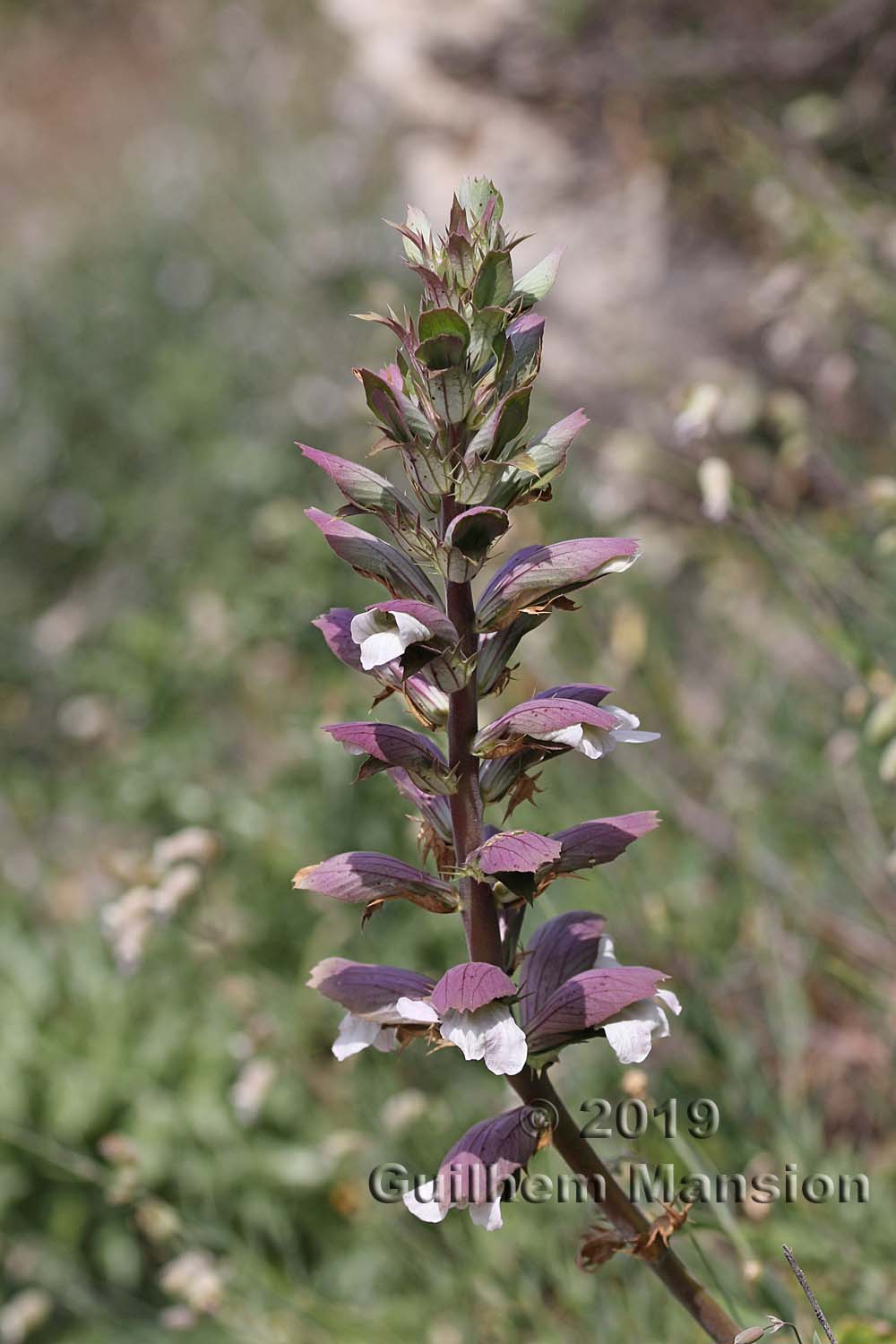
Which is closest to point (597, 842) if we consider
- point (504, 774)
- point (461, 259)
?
point (504, 774)

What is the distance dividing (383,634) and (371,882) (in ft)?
0.84

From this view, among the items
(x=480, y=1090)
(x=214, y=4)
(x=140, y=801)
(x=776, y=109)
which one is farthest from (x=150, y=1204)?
(x=214, y=4)

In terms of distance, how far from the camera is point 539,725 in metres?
1.10

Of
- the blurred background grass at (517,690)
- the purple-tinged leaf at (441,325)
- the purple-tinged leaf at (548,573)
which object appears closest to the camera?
the purple-tinged leaf at (441,325)

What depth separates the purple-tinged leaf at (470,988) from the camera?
104 centimetres

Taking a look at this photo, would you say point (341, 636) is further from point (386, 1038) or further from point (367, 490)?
point (386, 1038)

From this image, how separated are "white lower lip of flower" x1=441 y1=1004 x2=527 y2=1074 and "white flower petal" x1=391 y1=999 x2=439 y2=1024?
0.04m

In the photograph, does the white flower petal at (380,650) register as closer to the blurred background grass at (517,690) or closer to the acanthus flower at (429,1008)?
the acanthus flower at (429,1008)

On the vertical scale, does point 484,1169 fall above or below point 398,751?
below

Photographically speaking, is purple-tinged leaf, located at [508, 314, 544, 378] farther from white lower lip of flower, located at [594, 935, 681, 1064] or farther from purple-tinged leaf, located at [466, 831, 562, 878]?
white lower lip of flower, located at [594, 935, 681, 1064]

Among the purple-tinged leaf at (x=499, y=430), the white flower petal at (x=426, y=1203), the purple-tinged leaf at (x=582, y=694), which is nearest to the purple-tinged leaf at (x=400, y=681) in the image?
the purple-tinged leaf at (x=582, y=694)

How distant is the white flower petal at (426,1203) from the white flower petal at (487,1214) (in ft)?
0.09

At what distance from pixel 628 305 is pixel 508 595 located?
3836 millimetres

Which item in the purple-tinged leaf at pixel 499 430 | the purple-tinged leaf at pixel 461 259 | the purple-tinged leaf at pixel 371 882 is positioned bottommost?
the purple-tinged leaf at pixel 371 882
